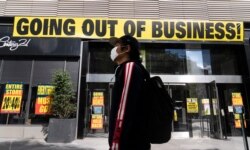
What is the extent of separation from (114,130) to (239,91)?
12167 millimetres

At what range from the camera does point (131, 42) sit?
244 cm

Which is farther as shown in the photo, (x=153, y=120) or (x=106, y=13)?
(x=106, y=13)

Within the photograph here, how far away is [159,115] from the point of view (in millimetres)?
2084

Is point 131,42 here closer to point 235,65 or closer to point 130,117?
point 130,117

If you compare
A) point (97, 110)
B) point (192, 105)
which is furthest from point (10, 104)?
point (192, 105)

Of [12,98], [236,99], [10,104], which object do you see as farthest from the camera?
[236,99]

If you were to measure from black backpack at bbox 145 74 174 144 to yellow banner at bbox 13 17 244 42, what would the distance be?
33.0 feet

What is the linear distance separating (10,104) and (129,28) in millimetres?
6960

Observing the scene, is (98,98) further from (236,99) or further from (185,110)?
(236,99)

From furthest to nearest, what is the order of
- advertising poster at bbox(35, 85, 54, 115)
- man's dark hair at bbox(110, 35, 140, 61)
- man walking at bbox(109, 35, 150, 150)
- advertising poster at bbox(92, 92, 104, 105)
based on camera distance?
advertising poster at bbox(92, 92, 104, 105) < advertising poster at bbox(35, 85, 54, 115) < man's dark hair at bbox(110, 35, 140, 61) < man walking at bbox(109, 35, 150, 150)

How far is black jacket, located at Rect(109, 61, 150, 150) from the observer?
75.2 inches

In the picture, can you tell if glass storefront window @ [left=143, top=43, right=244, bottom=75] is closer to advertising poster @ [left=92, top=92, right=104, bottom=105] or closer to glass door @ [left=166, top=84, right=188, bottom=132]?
glass door @ [left=166, top=84, right=188, bottom=132]

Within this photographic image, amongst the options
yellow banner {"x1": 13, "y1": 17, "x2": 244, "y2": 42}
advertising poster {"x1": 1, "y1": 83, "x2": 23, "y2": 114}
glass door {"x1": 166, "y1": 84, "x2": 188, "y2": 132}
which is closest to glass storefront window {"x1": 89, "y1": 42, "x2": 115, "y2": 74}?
yellow banner {"x1": 13, "y1": 17, "x2": 244, "y2": 42}

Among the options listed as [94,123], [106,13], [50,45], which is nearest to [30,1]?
[50,45]
